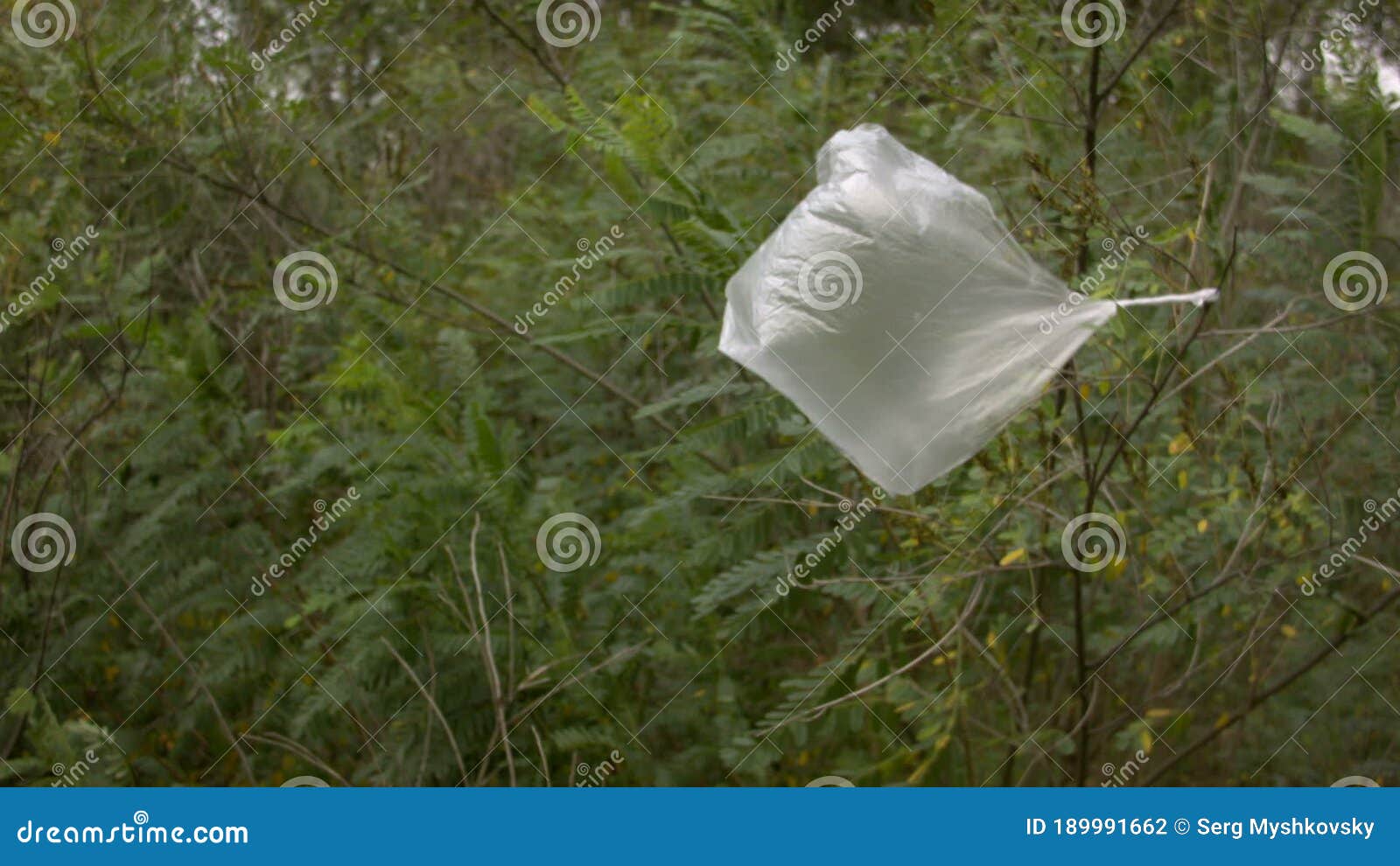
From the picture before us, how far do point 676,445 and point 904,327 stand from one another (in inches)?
34.9

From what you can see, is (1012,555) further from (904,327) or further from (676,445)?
(676,445)

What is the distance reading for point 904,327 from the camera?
2.46 meters

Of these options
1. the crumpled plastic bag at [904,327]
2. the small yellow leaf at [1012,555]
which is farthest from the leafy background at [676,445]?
the crumpled plastic bag at [904,327]

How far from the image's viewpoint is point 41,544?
415cm

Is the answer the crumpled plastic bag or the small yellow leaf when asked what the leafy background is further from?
the crumpled plastic bag

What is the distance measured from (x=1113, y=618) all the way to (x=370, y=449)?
245 centimetres

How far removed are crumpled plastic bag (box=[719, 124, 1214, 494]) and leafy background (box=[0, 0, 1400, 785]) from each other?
22cm

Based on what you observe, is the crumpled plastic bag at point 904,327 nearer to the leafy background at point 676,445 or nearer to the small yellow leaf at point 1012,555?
the leafy background at point 676,445

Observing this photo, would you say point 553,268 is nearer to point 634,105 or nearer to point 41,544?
point 634,105

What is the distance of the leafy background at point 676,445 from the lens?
3049 millimetres

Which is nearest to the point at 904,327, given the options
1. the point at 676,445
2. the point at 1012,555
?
the point at 1012,555

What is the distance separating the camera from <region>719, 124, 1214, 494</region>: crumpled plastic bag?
7.97 feet

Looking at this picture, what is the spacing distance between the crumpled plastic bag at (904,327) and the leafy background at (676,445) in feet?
0.71

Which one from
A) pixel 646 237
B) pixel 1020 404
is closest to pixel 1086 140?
pixel 1020 404
